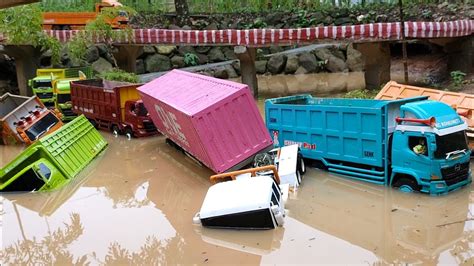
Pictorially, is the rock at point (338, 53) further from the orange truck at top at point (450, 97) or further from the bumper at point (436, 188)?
the bumper at point (436, 188)

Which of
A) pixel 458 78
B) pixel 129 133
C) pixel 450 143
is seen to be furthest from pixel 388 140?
pixel 458 78

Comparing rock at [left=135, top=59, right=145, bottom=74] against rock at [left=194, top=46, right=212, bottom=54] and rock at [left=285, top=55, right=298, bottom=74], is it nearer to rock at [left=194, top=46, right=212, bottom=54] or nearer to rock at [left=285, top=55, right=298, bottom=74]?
rock at [left=194, top=46, right=212, bottom=54]

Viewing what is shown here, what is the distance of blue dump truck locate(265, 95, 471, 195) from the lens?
27.0 ft

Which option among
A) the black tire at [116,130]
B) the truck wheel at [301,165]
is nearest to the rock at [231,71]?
the black tire at [116,130]

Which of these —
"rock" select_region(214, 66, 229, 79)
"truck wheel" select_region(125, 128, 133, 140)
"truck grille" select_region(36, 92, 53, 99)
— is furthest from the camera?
"rock" select_region(214, 66, 229, 79)

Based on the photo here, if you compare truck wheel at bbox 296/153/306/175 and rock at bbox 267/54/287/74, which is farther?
rock at bbox 267/54/287/74

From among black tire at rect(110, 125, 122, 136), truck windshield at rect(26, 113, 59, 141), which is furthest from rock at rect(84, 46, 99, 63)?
truck windshield at rect(26, 113, 59, 141)

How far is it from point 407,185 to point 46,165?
715 cm

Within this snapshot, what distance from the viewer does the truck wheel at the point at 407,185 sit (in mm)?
8584

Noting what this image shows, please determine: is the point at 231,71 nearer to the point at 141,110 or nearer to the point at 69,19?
the point at 69,19

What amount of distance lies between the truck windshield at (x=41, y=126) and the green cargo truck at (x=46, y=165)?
2.55m

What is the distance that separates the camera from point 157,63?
82.5ft

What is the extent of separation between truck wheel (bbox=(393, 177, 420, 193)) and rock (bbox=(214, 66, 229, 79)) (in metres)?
16.2

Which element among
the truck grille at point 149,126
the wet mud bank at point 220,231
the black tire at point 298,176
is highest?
the truck grille at point 149,126
